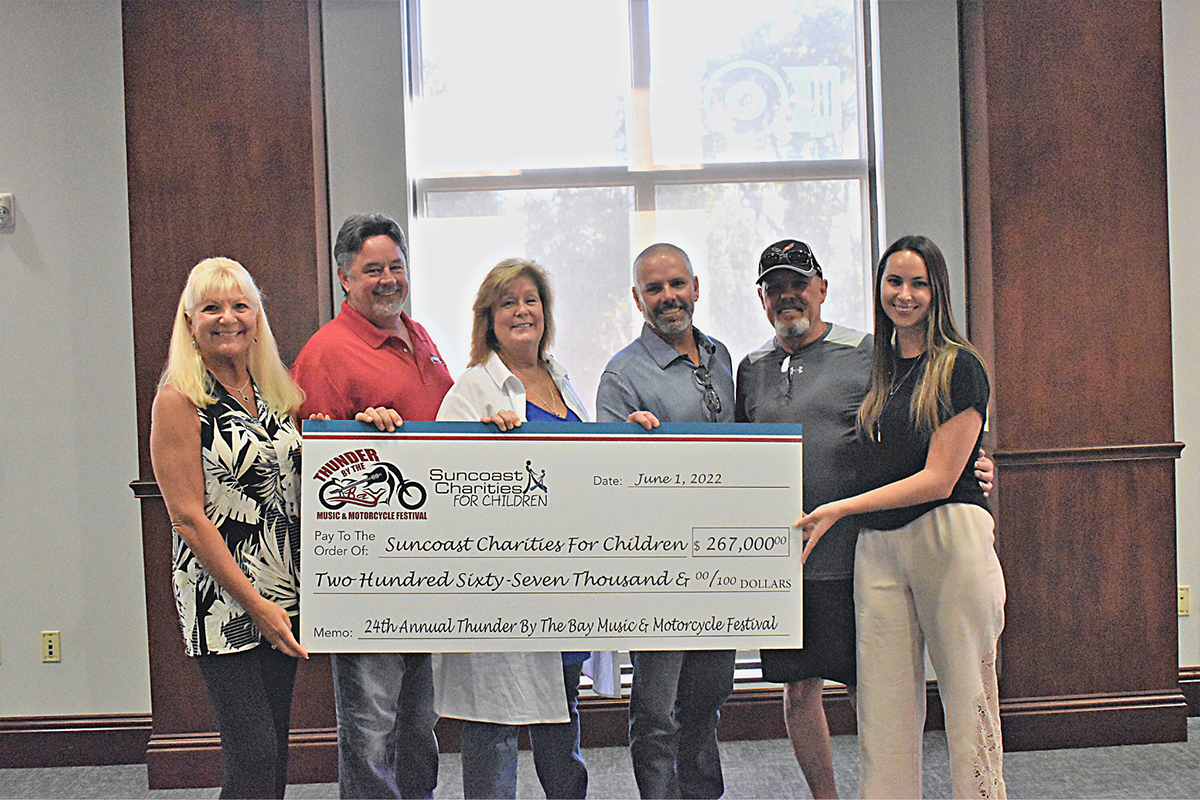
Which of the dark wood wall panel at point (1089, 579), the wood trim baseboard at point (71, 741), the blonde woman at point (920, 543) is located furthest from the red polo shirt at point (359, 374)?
the dark wood wall panel at point (1089, 579)

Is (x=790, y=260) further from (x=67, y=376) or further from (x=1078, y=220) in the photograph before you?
(x=67, y=376)

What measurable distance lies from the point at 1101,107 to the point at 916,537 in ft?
6.16

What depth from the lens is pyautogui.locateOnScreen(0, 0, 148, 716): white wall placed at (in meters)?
2.99

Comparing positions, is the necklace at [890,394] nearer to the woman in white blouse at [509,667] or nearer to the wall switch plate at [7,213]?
the woman in white blouse at [509,667]

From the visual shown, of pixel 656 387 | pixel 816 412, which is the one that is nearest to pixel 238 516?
pixel 656 387

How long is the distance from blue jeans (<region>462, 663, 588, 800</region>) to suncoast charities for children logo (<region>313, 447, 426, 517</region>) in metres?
0.56

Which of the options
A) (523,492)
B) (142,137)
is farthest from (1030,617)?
(142,137)

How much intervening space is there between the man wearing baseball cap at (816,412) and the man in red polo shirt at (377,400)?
34.5 inches

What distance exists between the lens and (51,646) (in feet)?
10.0

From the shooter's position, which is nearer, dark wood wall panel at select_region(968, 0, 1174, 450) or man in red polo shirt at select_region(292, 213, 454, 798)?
man in red polo shirt at select_region(292, 213, 454, 798)

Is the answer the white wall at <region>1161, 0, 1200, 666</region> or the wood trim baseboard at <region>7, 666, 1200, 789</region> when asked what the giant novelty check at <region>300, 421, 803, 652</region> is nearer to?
the wood trim baseboard at <region>7, 666, 1200, 789</region>

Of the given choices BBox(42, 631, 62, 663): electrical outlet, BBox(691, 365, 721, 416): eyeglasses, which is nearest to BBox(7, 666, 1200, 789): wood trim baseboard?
BBox(42, 631, 62, 663): electrical outlet

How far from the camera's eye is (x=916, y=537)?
6.57 feet

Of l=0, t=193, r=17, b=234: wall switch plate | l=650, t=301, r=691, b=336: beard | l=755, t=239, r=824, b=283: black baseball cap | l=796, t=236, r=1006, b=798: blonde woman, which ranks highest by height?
l=0, t=193, r=17, b=234: wall switch plate
